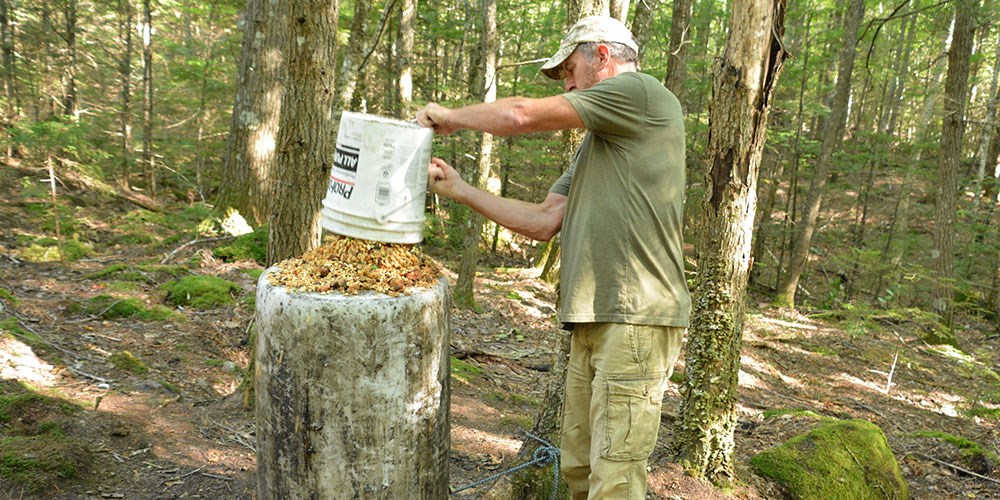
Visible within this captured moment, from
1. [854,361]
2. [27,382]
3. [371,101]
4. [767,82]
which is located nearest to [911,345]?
[854,361]

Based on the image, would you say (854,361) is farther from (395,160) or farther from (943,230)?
(395,160)

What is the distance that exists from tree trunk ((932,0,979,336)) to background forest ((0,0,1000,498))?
4 centimetres

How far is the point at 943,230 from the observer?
10883 mm

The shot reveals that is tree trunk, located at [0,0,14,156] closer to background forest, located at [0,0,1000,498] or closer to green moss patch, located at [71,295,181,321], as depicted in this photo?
background forest, located at [0,0,1000,498]

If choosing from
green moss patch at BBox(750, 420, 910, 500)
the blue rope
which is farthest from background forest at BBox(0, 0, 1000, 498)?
green moss patch at BBox(750, 420, 910, 500)

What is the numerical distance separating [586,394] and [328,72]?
275 centimetres

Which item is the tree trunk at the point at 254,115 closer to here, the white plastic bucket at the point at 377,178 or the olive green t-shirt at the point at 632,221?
the white plastic bucket at the point at 377,178

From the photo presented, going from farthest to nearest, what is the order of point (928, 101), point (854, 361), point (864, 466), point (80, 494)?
point (928, 101), point (854, 361), point (864, 466), point (80, 494)

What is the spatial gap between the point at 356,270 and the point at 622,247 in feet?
3.53

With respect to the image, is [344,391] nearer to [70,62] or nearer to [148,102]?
[148,102]

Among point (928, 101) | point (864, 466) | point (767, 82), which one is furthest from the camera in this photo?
point (928, 101)

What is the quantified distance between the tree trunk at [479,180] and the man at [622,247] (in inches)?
223

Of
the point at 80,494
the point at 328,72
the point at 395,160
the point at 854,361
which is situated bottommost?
the point at 854,361

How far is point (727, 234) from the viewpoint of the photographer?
145 inches
